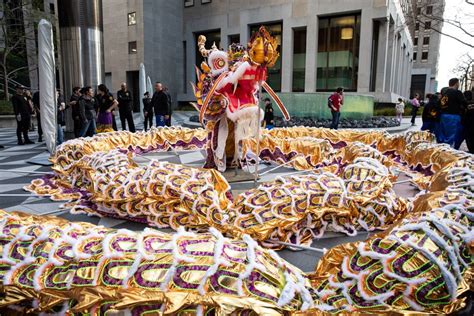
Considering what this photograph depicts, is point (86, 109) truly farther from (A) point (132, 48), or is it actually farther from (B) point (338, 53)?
(A) point (132, 48)

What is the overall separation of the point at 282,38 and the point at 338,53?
11.6 ft

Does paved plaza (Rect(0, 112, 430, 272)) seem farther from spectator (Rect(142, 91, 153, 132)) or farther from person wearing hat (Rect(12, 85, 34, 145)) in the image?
spectator (Rect(142, 91, 153, 132))

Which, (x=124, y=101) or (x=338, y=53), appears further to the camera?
(x=338, y=53)

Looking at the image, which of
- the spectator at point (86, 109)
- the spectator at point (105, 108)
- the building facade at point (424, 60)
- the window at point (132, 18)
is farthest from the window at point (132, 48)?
the building facade at point (424, 60)

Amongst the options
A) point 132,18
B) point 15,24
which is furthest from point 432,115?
point 132,18

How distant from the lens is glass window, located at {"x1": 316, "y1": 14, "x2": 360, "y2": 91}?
18531 mm

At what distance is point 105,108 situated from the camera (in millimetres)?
6152

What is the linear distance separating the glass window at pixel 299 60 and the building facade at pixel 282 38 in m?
0.06

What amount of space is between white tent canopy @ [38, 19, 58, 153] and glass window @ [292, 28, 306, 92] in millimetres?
16799

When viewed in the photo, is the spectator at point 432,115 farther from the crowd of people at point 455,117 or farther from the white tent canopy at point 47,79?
the white tent canopy at point 47,79

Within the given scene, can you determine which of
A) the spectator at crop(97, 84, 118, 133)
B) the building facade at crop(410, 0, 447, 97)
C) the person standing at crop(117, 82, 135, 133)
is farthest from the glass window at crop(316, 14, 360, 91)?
the building facade at crop(410, 0, 447, 97)

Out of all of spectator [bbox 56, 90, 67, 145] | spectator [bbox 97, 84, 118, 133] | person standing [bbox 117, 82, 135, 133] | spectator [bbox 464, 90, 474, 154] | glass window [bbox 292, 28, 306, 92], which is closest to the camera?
spectator [bbox 464, 90, 474, 154]

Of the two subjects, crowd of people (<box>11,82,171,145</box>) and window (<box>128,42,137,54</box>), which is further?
window (<box>128,42,137,54</box>)

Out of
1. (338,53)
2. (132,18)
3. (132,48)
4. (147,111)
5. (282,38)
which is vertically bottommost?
(147,111)
